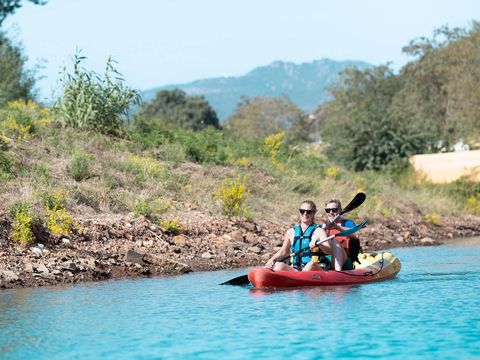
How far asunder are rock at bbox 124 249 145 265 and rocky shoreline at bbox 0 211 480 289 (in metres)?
0.02

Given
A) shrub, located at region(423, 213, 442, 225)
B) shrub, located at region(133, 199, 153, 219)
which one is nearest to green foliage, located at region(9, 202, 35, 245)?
A: shrub, located at region(133, 199, 153, 219)

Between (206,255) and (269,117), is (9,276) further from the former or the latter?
(269,117)

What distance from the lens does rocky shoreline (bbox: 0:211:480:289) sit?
17922 millimetres

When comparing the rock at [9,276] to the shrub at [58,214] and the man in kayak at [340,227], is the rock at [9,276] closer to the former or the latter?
the shrub at [58,214]

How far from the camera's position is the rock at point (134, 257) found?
757 inches

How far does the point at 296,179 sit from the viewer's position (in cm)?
3070

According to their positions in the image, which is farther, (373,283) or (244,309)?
(373,283)

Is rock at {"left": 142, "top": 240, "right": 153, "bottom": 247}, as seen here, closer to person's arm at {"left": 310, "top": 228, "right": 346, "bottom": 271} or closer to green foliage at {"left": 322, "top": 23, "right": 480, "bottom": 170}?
person's arm at {"left": 310, "top": 228, "right": 346, "bottom": 271}

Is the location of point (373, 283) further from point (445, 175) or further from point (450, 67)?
point (450, 67)

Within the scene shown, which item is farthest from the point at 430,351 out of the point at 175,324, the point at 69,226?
the point at 69,226

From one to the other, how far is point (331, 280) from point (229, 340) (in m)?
5.00

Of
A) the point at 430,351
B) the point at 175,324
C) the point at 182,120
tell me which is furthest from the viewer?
the point at 182,120

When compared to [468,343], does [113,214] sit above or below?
above

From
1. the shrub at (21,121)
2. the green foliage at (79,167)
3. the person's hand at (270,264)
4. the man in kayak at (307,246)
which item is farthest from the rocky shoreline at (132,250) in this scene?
the shrub at (21,121)
